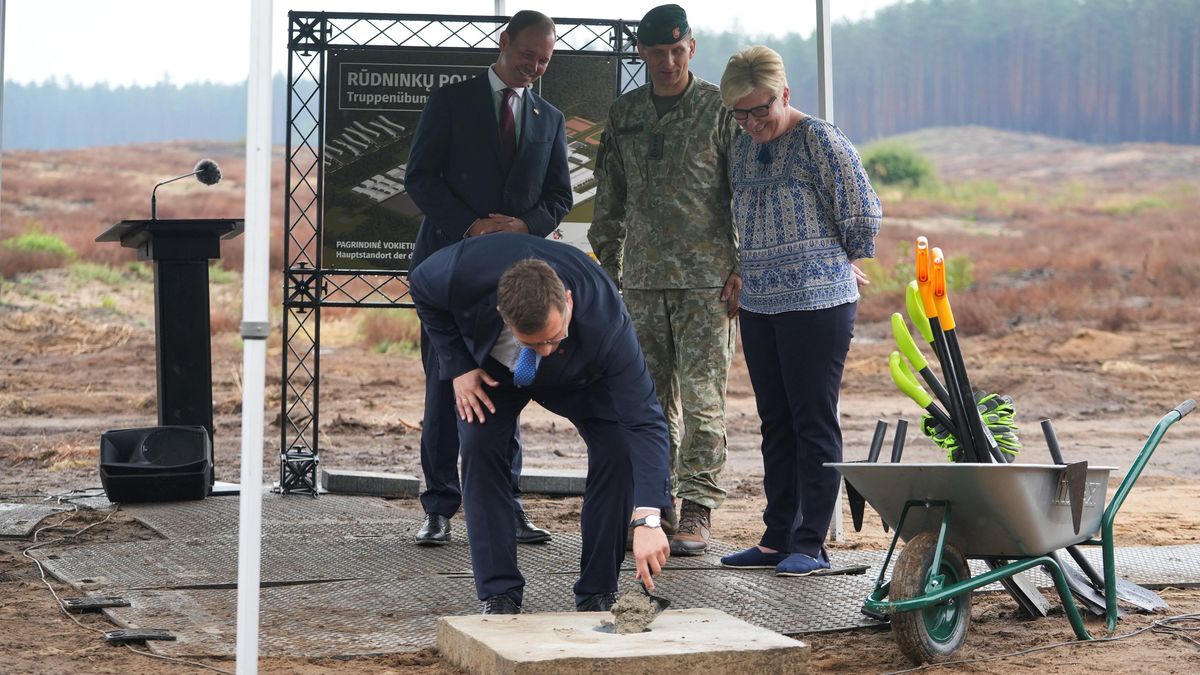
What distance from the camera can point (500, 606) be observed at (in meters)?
4.28

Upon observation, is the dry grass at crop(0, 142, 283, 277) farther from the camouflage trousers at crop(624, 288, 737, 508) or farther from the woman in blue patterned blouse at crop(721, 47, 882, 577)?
the woman in blue patterned blouse at crop(721, 47, 882, 577)

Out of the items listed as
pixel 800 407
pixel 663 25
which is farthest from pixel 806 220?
pixel 663 25

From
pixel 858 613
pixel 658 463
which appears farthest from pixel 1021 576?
pixel 658 463

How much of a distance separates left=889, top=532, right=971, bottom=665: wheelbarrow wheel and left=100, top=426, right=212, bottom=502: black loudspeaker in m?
3.99

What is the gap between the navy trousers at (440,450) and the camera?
5.66 m

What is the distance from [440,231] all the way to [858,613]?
2.21 metres

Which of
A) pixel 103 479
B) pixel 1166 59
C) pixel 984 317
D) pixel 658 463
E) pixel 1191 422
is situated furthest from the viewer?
pixel 1166 59

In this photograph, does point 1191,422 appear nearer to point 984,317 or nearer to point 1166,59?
point 984,317

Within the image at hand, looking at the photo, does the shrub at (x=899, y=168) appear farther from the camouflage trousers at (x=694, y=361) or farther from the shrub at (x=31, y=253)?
the camouflage trousers at (x=694, y=361)

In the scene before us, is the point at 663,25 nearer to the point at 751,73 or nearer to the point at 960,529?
the point at 751,73

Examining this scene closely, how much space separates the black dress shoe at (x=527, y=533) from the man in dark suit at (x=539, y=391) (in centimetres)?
138

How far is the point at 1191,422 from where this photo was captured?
12914mm

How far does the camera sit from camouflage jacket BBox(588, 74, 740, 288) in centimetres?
543

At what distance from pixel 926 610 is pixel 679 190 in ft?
6.70
